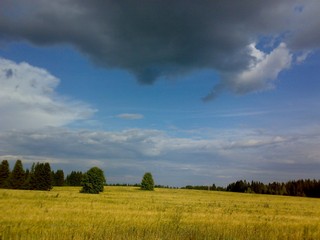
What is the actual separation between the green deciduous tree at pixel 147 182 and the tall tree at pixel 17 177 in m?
29.9

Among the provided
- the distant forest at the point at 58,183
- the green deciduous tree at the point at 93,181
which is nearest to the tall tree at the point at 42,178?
the distant forest at the point at 58,183

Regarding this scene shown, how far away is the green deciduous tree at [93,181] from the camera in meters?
65.8

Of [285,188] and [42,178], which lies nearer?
[42,178]

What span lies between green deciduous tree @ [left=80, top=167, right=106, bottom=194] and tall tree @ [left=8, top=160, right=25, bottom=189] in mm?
28485

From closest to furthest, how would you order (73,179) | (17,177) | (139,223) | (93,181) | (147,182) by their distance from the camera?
(139,223) < (93,181) < (17,177) < (147,182) < (73,179)

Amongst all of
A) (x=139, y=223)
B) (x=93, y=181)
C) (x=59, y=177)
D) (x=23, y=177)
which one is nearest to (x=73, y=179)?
(x=59, y=177)

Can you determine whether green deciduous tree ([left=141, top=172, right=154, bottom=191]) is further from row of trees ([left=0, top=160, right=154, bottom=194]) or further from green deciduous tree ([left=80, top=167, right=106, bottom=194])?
green deciduous tree ([left=80, top=167, right=106, bottom=194])

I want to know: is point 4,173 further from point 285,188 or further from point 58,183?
point 285,188

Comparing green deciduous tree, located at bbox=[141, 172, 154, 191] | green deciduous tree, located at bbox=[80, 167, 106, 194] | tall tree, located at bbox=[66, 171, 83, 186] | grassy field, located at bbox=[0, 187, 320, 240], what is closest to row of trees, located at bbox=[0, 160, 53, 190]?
green deciduous tree, located at bbox=[80, 167, 106, 194]

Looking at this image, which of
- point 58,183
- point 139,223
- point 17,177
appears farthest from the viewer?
point 58,183

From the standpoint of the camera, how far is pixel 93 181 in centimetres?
6638

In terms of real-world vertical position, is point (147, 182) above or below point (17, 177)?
above

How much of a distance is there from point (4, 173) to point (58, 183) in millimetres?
30023

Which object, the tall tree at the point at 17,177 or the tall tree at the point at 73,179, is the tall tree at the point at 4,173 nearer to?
the tall tree at the point at 17,177
